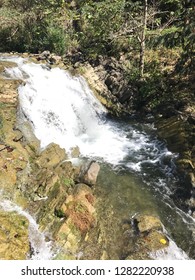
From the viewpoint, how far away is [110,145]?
13609 millimetres

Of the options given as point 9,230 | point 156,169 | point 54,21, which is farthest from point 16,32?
point 9,230

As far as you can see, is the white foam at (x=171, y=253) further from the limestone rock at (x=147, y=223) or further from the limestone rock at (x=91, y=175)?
the limestone rock at (x=91, y=175)

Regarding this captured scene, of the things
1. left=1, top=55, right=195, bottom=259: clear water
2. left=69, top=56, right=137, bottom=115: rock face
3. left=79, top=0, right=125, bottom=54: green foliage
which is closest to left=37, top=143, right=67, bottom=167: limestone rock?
left=1, top=55, right=195, bottom=259: clear water

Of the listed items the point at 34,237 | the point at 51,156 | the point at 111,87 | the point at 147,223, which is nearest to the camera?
the point at 34,237

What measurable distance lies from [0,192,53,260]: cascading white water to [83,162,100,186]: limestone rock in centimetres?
234

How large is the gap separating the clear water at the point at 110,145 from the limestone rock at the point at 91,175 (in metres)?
0.36

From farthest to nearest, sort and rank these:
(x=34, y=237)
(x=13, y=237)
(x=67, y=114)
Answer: (x=67, y=114), (x=34, y=237), (x=13, y=237)

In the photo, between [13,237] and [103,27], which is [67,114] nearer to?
[103,27]

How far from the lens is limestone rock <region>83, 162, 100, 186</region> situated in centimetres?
1047

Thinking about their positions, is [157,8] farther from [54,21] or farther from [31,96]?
[31,96]

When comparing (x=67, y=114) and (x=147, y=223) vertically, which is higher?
(x=147, y=223)

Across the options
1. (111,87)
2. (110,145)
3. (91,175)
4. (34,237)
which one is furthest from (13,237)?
(111,87)

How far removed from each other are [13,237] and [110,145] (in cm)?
663

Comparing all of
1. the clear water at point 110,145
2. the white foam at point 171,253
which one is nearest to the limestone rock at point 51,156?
the clear water at point 110,145
